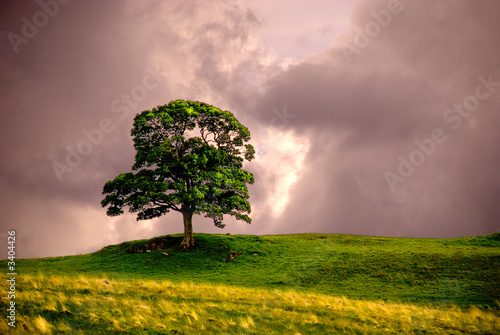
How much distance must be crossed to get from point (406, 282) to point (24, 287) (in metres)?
26.4

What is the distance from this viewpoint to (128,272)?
30078 millimetres

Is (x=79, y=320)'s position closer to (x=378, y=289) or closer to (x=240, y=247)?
(x=378, y=289)

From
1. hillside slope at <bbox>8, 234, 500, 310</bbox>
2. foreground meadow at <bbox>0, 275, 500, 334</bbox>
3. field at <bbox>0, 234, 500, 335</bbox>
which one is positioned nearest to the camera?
foreground meadow at <bbox>0, 275, 500, 334</bbox>

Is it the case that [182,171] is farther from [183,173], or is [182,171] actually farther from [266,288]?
[266,288]

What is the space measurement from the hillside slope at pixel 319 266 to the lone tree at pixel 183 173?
12.6 feet

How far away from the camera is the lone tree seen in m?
33.8

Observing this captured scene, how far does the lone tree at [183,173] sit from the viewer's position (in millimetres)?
33812

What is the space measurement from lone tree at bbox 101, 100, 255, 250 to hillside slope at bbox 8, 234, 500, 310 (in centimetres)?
383

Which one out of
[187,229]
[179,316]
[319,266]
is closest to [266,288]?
[319,266]

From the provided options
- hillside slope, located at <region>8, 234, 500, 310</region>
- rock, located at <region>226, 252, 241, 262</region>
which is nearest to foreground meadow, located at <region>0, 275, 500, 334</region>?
hillside slope, located at <region>8, 234, 500, 310</region>

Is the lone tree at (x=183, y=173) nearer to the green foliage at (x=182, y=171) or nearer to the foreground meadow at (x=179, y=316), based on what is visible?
the green foliage at (x=182, y=171)

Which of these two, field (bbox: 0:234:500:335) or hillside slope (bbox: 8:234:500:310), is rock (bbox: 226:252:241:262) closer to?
hillside slope (bbox: 8:234:500:310)

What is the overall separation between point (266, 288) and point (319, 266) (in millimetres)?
8245

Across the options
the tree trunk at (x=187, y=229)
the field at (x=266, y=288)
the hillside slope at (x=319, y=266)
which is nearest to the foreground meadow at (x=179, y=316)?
the field at (x=266, y=288)
